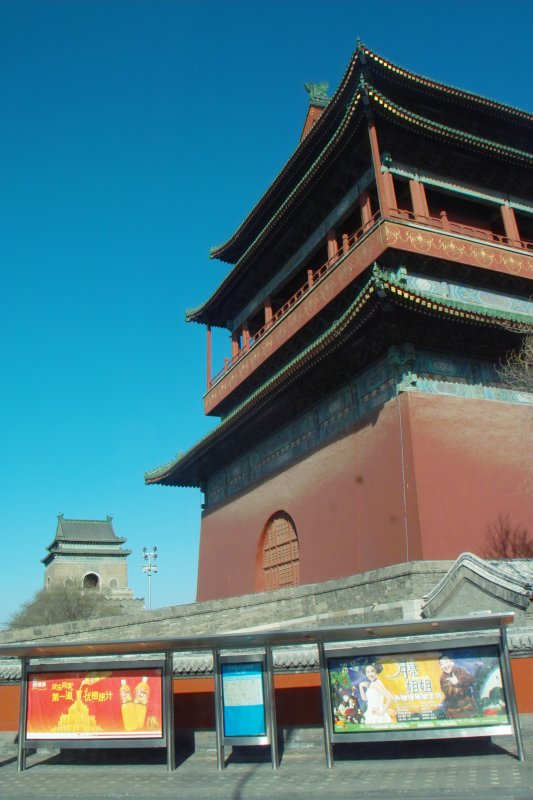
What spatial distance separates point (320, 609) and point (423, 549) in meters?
1.96

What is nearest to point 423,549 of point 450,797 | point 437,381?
point 437,381

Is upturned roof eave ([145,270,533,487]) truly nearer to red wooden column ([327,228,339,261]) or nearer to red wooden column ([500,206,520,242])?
red wooden column ([500,206,520,242])

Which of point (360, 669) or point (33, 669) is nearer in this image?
point (360, 669)

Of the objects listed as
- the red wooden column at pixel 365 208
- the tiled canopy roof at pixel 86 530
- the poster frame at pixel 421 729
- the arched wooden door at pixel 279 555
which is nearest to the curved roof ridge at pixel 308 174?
the red wooden column at pixel 365 208

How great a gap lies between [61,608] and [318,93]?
32.6 metres

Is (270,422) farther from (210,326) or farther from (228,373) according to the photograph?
(210,326)

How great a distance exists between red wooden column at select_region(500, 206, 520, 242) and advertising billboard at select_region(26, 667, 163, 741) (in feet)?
38.7

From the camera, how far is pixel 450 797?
17.4 feet

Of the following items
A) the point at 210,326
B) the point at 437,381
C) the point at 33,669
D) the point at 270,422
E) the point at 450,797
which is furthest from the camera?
the point at 210,326

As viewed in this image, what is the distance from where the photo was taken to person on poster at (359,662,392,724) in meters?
6.73

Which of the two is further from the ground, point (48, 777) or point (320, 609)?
point (320, 609)

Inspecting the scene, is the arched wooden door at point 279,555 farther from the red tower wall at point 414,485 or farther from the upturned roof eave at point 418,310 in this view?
the upturned roof eave at point 418,310

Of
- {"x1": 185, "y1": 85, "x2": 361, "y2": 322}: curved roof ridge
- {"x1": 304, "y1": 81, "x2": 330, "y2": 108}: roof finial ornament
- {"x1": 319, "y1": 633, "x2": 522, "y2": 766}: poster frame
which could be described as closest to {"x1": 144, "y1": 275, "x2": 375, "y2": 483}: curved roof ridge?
{"x1": 185, "y1": 85, "x2": 361, "y2": 322}: curved roof ridge

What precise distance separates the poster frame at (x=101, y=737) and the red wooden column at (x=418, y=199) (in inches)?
399
